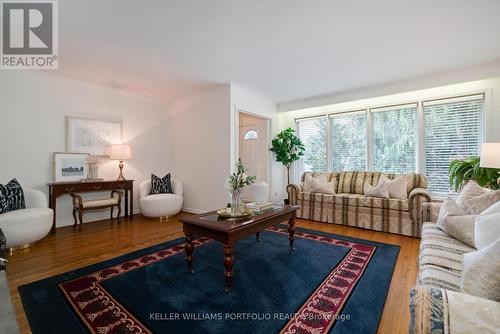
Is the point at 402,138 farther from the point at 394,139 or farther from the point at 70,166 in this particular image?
the point at 70,166

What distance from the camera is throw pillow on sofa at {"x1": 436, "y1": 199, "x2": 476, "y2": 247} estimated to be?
1.75 m

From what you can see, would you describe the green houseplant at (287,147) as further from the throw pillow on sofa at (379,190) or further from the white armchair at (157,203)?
the white armchair at (157,203)

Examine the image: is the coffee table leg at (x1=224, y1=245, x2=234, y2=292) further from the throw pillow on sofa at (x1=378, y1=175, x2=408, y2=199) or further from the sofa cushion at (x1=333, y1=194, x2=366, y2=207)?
the throw pillow on sofa at (x1=378, y1=175, x2=408, y2=199)

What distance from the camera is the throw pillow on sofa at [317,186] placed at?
4.30 m

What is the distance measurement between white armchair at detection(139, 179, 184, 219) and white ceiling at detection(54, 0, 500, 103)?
206 cm

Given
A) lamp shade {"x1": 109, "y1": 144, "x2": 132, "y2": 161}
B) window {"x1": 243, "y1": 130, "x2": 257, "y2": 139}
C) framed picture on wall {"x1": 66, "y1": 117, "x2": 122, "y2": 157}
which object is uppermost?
window {"x1": 243, "y1": 130, "x2": 257, "y2": 139}

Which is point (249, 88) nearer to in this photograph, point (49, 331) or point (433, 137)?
point (433, 137)

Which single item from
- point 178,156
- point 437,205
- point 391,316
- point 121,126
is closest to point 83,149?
point 121,126

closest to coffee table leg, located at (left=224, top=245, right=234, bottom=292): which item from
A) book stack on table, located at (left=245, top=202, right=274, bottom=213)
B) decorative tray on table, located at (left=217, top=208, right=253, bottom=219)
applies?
decorative tray on table, located at (left=217, top=208, right=253, bottom=219)

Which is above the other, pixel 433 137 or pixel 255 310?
pixel 433 137

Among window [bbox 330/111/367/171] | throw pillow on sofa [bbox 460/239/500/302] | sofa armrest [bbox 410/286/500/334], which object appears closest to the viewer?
sofa armrest [bbox 410/286/500/334]

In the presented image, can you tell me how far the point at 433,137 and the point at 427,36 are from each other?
6.81ft

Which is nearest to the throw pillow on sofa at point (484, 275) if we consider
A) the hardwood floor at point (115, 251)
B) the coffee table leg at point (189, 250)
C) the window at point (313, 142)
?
the hardwood floor at point (115, 251)

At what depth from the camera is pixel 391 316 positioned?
1589 millimetres
